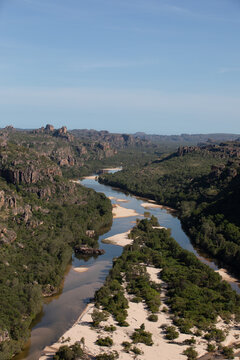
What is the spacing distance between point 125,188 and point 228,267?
344 feet

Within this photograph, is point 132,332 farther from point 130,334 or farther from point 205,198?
point 205,198

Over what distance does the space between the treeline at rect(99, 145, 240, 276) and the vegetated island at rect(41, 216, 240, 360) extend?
16789mm

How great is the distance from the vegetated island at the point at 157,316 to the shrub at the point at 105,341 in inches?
0.5

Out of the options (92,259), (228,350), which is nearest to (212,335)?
(228,350)

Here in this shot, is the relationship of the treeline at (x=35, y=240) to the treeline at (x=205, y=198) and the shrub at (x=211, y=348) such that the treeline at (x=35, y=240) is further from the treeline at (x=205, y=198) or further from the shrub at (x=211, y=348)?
the treeline at (x=205, y=198)

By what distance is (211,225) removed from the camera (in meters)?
103

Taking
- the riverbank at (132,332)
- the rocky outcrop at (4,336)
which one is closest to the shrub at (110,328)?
the riverbank at (132,332)

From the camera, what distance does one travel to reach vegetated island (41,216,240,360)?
1971 inches

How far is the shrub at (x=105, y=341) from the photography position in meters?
50.4

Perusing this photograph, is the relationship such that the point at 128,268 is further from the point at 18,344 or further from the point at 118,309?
the point at 18,344

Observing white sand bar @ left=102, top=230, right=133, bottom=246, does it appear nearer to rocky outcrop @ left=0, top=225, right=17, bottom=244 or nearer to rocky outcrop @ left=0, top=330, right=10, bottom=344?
rocky outcrop @ left=0, top=225, right=17, bottom=244

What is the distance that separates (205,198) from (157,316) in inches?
3315

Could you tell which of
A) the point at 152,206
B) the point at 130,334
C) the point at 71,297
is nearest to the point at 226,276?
the point at 130,334

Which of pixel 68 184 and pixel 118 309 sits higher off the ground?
pixel 68 184
